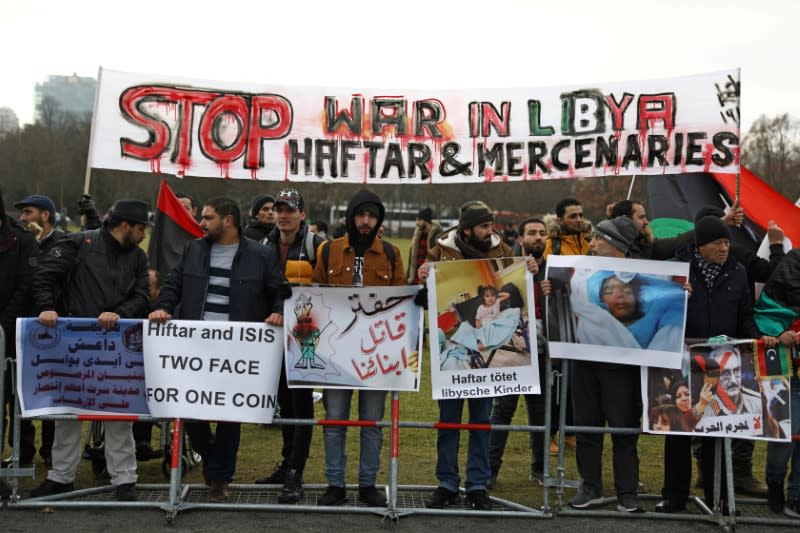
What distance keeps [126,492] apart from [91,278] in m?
1.66

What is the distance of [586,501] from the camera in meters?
7.00

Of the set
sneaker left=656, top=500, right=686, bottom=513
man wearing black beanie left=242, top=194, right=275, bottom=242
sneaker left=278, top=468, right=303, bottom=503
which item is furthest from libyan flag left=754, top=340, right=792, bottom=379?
man wearing black beanie left=242, top=194, right=275, bottom=242

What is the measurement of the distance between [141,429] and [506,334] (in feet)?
11.8

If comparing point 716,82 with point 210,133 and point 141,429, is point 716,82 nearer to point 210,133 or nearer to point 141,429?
point 210,133

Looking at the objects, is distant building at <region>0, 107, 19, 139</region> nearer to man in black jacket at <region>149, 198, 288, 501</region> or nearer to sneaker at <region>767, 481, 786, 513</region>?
man in black jacket at <region>149, 198, 288, 501</region>

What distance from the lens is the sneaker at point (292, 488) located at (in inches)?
274

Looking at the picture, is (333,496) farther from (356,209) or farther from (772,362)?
(772,362)

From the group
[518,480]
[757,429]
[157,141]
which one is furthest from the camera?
[518,480]

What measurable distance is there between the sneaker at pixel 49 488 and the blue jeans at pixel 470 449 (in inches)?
114

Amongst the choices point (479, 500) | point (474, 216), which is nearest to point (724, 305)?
point (474, 216)

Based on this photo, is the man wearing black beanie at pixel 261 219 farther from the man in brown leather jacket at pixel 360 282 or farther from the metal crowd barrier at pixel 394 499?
the metal crowd barrier at pixel 394 499

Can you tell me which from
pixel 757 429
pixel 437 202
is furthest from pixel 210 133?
pixel 437 202

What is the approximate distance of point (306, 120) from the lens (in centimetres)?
762

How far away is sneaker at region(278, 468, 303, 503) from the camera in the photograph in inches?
274
